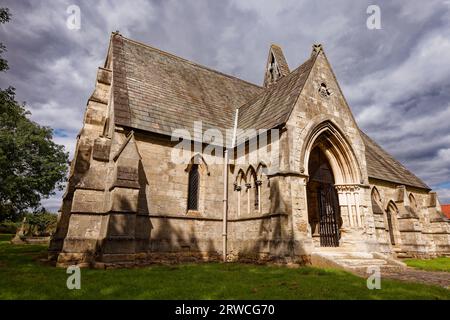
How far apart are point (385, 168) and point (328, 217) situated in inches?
348

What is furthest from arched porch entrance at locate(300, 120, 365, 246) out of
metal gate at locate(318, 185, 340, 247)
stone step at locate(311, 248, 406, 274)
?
stone step at locate(311, 248, 406, 274)

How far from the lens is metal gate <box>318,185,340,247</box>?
15.0 meters

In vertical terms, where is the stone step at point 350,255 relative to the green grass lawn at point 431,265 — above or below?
above

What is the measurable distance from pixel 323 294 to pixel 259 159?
7636 millimetres

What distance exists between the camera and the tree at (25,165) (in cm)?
2891

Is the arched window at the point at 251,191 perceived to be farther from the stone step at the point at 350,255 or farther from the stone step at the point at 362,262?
the stone step at the point at 362,262

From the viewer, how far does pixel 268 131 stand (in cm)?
1277

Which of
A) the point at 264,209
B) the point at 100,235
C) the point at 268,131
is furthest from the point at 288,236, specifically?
the point at 100,235

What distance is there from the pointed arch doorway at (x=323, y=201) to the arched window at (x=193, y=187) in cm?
606

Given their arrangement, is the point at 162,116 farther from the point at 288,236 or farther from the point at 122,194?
the point at 288,236

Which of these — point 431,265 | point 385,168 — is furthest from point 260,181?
point 385,168

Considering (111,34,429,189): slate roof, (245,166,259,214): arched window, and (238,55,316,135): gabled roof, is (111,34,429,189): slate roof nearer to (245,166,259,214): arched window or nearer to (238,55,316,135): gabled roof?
(238,55,316,135): gabled roof

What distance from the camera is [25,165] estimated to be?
31406mm

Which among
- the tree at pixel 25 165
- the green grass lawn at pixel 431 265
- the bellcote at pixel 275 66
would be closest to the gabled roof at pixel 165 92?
the bellcote at pixel 275 66
